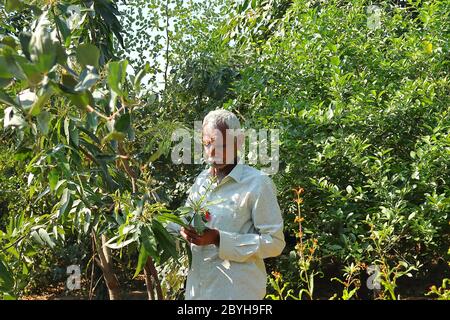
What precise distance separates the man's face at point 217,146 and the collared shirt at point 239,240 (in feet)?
0.21

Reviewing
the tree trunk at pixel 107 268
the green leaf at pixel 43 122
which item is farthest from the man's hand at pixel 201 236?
the tree trunk at pixel 107 268

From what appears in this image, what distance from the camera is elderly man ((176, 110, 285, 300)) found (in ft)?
8.36

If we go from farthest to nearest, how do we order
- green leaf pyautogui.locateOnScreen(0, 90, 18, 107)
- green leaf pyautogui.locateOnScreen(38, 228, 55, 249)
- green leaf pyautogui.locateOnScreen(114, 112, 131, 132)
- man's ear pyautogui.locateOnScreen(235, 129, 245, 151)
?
green leaf pyautogui.locateOnScreen(38, 228, 55, 249)
man's ear pyautogui.locateOnScreen(235, 129, 245, 151)
green leaf pyautogui.locateOnScreen(114, 112, 131, 132)
green leaf pyautogui.locateOnScreen(0, 90, 18, 107)

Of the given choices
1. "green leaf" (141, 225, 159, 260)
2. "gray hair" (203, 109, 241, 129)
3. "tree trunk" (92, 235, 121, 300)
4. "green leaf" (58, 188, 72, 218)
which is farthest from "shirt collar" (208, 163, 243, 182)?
"tree trunk" (92, 235, 121, 300)

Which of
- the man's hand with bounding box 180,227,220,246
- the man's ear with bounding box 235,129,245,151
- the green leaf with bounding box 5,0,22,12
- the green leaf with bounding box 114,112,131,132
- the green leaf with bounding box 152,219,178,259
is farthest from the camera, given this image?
the man's ear with bounding box 235,129,245,151

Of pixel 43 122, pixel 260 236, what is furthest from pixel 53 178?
pixel 43 122

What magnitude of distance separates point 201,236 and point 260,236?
209 millimetres

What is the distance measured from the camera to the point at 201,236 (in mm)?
2500

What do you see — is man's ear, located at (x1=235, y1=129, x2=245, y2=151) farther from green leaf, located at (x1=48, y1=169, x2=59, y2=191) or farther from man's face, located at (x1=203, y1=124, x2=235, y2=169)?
green leaf, located at (x1=48, y1=169, x2=59, y2=191)

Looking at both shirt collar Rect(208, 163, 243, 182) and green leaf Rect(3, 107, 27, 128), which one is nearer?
green leaf Rect(3, 107, 27, 128)

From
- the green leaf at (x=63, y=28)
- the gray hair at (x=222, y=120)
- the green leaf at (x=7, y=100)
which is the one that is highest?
the green leaf at (x=63, y=28)

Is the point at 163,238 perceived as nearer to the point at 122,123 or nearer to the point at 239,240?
the point at 239,240

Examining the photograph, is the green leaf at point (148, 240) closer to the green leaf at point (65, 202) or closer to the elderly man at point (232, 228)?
the elderly man at point (232, 228)

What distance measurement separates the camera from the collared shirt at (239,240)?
2.55 meters
